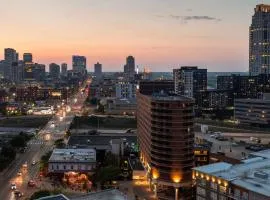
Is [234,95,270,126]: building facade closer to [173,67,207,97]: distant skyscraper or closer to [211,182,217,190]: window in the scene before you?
[173,67,207,97]: distant skyscraper

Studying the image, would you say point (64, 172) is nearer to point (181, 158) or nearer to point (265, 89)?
point (181, 158)

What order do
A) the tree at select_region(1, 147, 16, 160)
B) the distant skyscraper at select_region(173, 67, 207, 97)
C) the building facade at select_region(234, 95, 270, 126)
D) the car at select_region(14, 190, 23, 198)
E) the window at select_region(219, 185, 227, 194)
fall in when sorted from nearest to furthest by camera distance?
the window at select_region(219, 185, 227, 194)
the car at select_region(14, 190, 23, 198)
the tree at select_region(1, 147, 16, 160)
the building facade at select_region(234, 95, 270, 126)
the distant skyscraper at select_region(173, 67, 207, 97)

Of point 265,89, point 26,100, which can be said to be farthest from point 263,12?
point 26,100

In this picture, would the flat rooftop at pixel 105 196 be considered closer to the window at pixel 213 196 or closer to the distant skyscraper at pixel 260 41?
the window at pixel 213 196

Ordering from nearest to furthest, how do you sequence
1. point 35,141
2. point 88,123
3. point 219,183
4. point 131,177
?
point 219,183, point 131,177, point 35,141, point 88,123

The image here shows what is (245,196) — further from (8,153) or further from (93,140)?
(93,140)

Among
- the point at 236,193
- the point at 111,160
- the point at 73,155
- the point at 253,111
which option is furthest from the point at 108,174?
the point at 253,111

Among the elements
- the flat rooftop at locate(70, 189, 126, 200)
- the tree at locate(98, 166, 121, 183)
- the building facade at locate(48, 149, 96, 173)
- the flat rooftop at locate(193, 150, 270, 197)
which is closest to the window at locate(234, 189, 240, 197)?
the flat rooftop at locate(193, 150, 270, 197)
